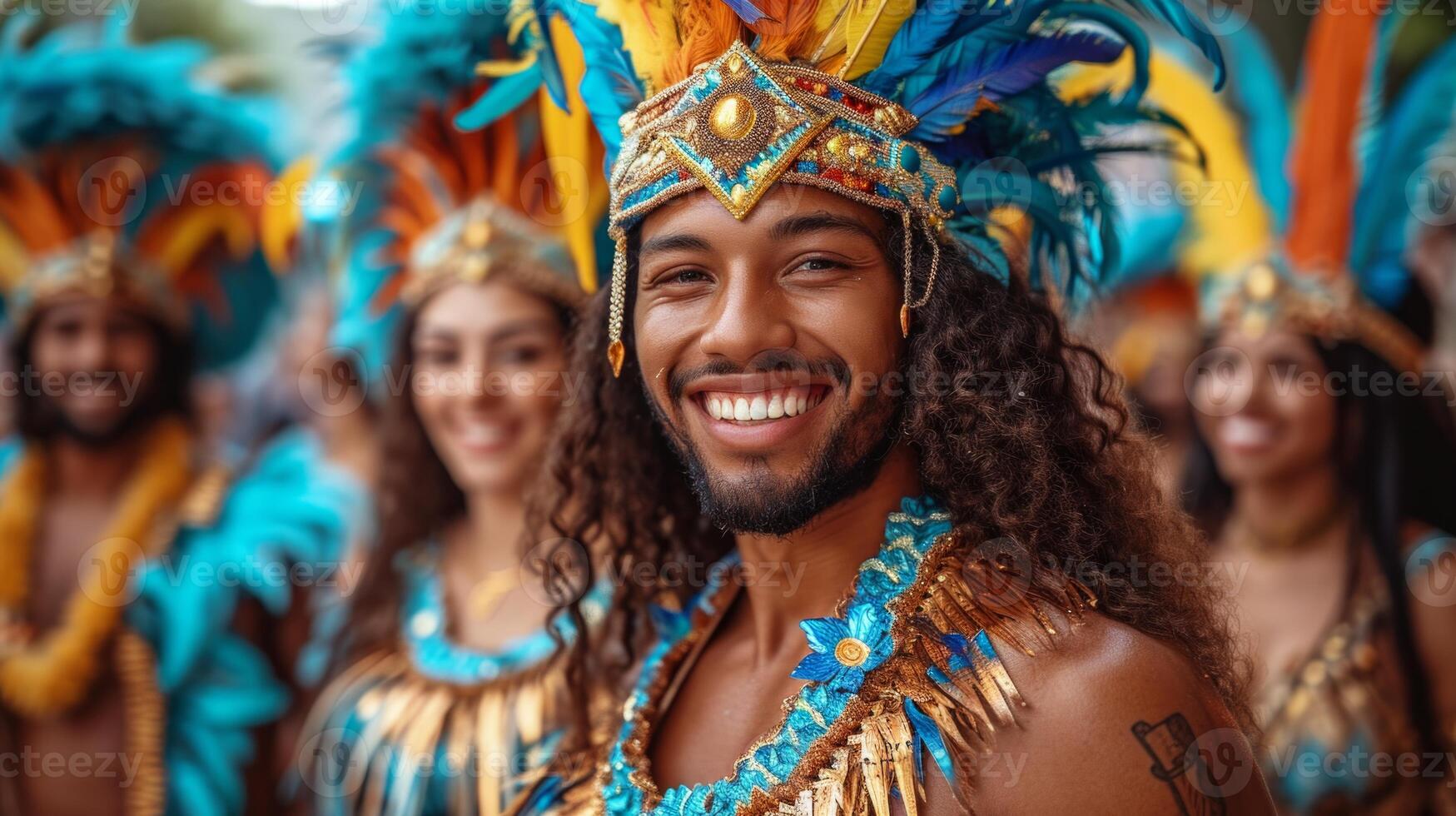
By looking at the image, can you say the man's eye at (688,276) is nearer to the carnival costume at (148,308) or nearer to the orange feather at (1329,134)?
the orange feather at (1329,134)

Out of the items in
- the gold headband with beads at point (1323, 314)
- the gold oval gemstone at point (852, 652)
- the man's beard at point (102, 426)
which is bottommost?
the gold oval gemstone at point (852, 652)

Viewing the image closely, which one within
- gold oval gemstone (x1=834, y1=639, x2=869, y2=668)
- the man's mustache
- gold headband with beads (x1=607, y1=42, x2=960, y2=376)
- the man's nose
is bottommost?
gold oval gemstone (x1=834, y1=639, x2=869, y2=668)

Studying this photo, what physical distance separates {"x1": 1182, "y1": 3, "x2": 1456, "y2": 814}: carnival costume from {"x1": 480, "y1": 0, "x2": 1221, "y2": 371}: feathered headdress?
2.01 meters

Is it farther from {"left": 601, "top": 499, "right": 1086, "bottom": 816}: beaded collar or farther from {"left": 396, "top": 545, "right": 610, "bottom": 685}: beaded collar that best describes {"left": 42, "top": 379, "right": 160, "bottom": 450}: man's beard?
{"left": 601, "top": 499, "right": 1086, "bottom": 816}: beaded collar

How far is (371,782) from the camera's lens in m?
3.64

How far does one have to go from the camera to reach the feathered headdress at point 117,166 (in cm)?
474

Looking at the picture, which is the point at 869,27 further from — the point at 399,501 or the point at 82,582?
the point at 82,582

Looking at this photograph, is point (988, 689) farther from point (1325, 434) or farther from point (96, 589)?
point (96, 589)

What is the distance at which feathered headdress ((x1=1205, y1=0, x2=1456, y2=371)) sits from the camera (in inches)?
153

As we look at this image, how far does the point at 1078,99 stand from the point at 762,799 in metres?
1.51

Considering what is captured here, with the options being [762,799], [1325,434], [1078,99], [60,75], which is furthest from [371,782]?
[1325,434]

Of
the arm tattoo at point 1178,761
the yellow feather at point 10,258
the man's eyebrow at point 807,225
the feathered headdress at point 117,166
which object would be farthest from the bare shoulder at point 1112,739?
the yellow feather at point 10,258

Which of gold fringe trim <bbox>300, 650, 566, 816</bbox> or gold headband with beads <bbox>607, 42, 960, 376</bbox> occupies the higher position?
gold headband with beads <bbox>607, 42, 960, 376</bbox>

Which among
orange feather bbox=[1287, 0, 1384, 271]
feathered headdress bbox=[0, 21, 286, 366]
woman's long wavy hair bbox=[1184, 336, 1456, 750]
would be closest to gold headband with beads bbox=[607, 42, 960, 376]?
orange feather bbox=[1287, 0, 1384, 271]
